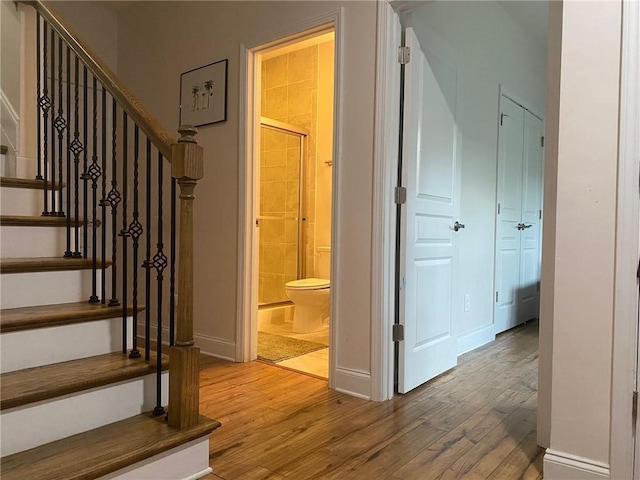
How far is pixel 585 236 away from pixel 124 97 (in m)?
1.82

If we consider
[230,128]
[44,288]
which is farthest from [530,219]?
[44,288]

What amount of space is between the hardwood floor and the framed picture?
1.77 m

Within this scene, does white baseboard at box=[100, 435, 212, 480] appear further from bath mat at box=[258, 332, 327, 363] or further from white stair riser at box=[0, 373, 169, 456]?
bath mat at box=[258, 332, 327, 363]

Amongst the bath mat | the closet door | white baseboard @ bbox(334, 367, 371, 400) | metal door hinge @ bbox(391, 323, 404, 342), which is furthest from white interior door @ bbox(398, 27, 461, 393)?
the closet door

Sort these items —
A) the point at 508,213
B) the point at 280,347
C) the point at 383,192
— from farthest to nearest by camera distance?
the point at 508,213
the point at 280,347
the point at 383,192

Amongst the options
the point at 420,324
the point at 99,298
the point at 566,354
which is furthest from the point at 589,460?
the point at 99,298

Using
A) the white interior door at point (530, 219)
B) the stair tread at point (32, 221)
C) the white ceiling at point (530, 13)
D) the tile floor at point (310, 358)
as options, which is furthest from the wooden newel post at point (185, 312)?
the white interior door at point (530, 219)

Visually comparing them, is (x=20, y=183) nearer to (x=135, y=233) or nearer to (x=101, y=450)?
(x=135, y=233)

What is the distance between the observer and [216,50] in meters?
3.21

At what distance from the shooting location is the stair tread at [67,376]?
54.8 inches

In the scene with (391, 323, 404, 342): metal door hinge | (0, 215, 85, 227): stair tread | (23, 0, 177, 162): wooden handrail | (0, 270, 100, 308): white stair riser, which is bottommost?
(391, 323, 404, 342): metal door hinge

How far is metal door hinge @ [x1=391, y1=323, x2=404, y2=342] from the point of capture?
97.0 inches

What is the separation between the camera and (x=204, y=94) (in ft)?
10.7

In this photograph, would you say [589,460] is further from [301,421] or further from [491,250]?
[491,250]
